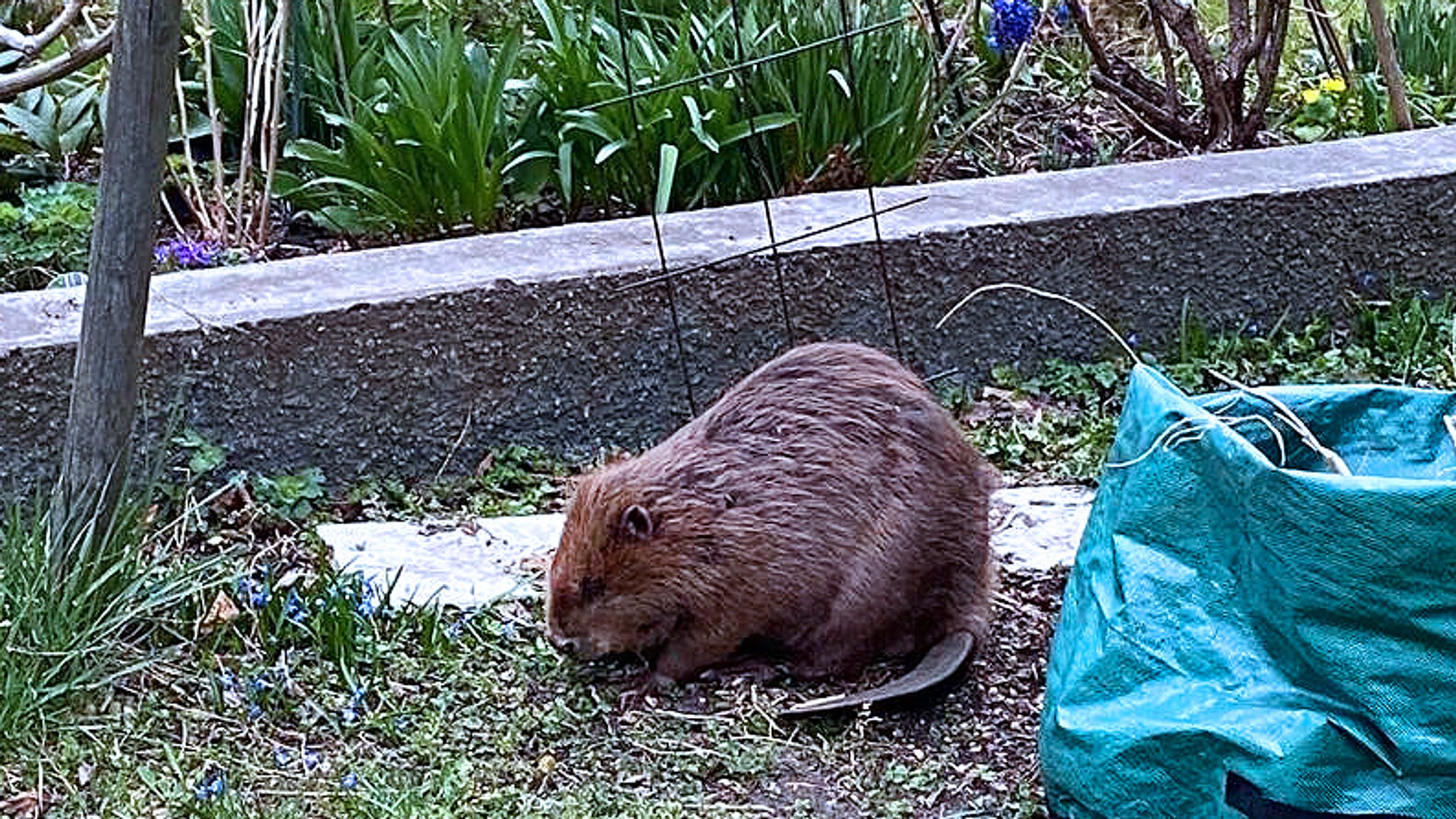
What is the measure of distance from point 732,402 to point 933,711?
0.61 m

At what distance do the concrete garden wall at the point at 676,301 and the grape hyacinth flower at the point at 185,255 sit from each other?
1.43 feet

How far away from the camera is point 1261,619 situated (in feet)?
9.61

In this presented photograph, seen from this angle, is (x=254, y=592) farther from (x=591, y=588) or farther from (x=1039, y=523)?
(x=1039, y=523)

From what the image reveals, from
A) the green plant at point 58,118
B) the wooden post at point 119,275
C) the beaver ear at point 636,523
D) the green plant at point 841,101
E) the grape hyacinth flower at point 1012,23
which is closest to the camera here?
the wooden post at point 119,275

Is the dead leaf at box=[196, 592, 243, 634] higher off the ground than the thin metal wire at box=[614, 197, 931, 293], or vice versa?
the thin metal wire at box=[614, 197, 931, 293]

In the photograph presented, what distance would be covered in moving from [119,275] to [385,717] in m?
0.81

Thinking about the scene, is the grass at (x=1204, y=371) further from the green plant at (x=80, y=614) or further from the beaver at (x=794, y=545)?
the green plant at (x=80, y=614)

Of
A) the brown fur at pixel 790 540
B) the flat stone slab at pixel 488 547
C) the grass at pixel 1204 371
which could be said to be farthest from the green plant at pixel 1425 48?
the brown fur at pixel 790 540

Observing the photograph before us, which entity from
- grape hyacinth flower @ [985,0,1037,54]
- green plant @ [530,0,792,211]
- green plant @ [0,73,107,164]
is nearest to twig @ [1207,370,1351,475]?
green plant @ [530,0,792,211]

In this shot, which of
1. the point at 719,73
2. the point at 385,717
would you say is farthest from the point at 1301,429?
the point at 719,73

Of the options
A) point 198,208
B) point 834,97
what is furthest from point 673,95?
point 198,208

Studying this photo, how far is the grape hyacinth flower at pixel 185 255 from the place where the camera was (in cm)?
481

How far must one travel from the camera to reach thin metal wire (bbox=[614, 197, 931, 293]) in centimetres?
443

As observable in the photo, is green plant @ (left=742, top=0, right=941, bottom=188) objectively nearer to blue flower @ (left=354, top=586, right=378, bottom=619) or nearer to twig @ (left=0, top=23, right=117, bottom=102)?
twig @ (left=0, top=23, right=117, bottom=102)
